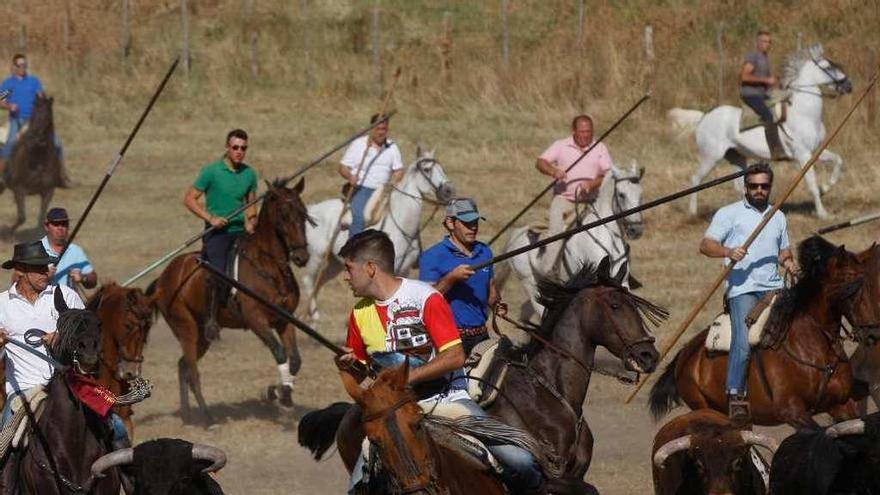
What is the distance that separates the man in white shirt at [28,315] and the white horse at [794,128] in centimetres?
1691

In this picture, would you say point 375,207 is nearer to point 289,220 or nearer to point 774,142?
point 289,220

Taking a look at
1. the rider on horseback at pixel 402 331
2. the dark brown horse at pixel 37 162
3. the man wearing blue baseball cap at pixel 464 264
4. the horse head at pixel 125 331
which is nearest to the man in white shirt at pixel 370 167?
the horse head at pixel 125 331

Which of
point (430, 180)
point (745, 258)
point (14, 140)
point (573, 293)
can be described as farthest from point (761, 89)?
point (573, 293)

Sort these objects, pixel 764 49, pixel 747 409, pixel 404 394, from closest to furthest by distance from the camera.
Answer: pixel 404 394, pixel 747 409, pixel 764 49

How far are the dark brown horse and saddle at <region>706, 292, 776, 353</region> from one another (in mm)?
15769

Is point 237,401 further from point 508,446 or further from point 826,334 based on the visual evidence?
point 508,446

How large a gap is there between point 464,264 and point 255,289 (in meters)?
6.12

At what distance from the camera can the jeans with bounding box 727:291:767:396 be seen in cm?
1271

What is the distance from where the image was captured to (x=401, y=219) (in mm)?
20812

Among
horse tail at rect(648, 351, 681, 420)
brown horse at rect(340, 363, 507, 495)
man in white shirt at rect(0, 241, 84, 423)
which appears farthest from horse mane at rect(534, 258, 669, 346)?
brown horse at rect(340, 363, 507, 495)

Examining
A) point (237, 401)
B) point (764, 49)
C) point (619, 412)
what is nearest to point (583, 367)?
point (619, 412)

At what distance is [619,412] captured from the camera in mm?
16938

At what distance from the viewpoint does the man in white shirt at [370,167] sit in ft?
68.1

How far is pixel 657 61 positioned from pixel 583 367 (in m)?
23.8
